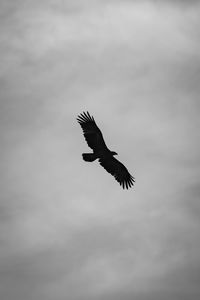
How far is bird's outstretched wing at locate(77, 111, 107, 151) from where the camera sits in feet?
104

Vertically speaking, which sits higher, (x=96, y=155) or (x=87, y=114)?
(x=87, y=114)

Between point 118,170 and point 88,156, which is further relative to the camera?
point 118,170

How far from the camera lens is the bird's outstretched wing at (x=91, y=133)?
3180 cm

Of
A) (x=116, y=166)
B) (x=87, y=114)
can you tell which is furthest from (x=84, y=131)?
(x=116, y=166)

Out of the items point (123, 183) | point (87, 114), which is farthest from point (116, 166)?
point (87, 114)

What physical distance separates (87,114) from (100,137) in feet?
6.09

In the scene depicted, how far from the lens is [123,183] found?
3366cm

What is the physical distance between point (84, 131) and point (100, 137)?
131 cm

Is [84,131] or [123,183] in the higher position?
[84,131]

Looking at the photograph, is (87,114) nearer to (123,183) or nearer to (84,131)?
(84,131)

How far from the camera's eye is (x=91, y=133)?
32.1m

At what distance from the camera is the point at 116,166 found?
109 feet

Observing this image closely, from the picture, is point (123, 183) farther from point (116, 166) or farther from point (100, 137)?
point (100, 137)

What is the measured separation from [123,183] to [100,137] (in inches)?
152
